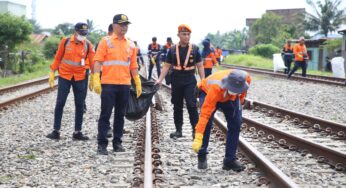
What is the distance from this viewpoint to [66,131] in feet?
29.4

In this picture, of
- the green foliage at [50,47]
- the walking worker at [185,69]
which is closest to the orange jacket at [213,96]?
the walking worker at [185,69]

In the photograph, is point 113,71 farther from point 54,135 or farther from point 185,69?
point 54,135

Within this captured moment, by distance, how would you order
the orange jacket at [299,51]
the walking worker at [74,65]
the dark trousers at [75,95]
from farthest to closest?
the orange jacket at [299,51] → the dark trousers at [75,95] → the walking worker at [74,65]

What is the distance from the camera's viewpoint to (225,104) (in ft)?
19.0

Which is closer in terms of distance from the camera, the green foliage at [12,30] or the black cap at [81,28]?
the black cap at [81,28]

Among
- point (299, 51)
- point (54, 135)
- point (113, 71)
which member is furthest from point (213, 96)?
point (299, 51)

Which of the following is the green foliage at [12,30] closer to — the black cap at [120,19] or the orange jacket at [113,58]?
the orange jacket at [113,58]

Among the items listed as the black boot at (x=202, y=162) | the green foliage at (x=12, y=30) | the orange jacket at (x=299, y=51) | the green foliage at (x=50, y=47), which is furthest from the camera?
the green foliage at (x=50, y=47)

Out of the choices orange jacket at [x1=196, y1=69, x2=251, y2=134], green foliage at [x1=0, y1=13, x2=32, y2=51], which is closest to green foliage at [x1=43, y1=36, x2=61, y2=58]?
green foliage at [x1=0, y1=13, x2=32, y2=51]

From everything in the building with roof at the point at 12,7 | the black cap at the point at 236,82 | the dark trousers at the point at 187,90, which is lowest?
the dark trousers at the point at 187,90

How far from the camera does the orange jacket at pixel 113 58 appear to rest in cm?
676

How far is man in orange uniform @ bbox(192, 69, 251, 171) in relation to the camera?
521 cm

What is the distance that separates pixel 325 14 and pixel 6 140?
69217 mm

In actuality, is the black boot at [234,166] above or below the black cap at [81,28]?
below
